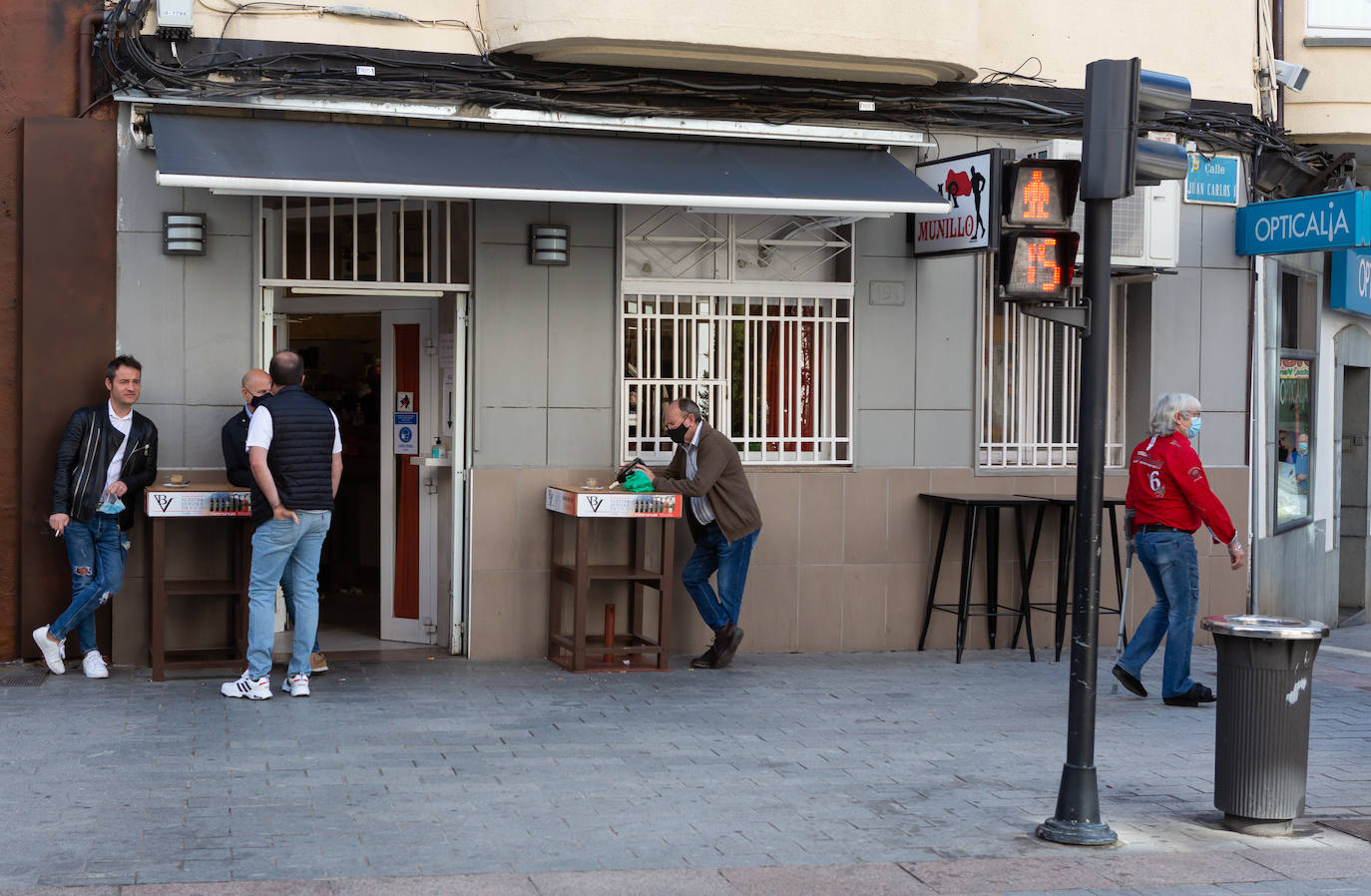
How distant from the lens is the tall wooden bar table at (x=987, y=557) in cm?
1043

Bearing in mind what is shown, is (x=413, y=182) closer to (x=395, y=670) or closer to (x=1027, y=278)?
(x=395, y=670)

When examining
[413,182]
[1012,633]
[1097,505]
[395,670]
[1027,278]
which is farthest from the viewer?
[1012,633]

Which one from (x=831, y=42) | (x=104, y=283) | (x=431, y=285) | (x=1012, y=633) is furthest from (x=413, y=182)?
(x=1012, y=633)

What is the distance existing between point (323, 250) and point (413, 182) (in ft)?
Result: 4.46

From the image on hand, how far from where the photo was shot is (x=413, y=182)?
28.3 feet

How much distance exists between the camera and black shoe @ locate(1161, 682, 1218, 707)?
9.01 metres

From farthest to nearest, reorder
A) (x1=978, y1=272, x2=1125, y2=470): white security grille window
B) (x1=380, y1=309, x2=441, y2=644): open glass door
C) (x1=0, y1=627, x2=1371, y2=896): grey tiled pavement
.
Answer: (x1=978, y1=272, x2=1125, y2=470): white security grille window, (x1=380, y1=309, x2=441, y2=644): open glass door, (x1=0, y1=627, x2=1371, y2=896): grey tiled pavement

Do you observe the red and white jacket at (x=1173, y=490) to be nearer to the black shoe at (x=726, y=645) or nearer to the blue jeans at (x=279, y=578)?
the black shoe at (x=726, y=645)

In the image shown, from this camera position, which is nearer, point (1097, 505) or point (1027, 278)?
point (1097, 505)

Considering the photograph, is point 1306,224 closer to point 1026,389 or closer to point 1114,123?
point 1026,389

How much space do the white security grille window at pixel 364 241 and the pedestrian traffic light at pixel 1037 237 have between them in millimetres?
4420

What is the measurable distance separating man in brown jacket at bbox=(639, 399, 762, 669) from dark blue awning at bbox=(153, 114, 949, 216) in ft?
4.76

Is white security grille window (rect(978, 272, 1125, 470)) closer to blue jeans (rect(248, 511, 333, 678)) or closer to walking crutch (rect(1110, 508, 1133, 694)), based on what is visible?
walking crutch (rect(1110, 508, 1133, 694))

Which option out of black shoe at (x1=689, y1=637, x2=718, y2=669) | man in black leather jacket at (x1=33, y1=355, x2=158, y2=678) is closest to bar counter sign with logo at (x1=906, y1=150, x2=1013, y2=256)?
black shoe at (x1=689, y1=637, x2=718, y2=669)
